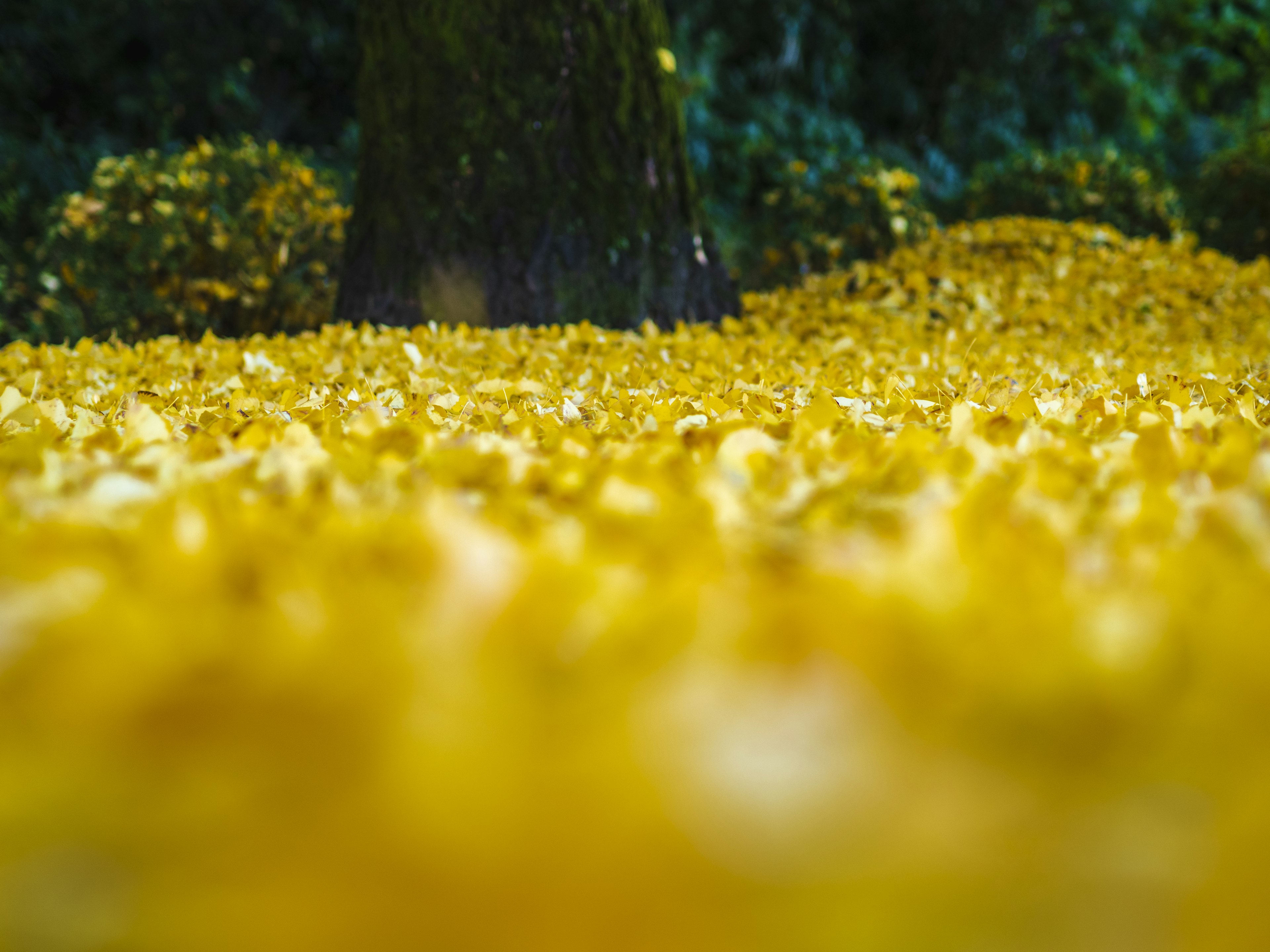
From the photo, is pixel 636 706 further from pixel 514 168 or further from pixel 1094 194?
pixel 1094 194

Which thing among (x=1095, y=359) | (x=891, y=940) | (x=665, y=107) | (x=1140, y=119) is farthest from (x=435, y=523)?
(x=1140, y=119)

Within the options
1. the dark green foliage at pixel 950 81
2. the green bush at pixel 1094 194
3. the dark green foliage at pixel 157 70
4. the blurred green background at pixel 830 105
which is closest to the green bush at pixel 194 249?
the blurred green background at pixel 830 105

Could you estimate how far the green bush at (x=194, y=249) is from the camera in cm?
577

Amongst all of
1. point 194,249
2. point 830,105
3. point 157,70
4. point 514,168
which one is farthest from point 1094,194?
point 157,70

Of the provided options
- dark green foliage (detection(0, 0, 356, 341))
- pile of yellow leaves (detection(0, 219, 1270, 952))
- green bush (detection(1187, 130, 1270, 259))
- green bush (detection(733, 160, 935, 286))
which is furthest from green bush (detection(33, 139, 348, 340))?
green bush (detection(1187, 130, 1270, 259))

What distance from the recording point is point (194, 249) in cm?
582

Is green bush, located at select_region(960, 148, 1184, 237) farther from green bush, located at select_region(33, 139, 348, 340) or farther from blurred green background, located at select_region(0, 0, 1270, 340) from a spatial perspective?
green bush, located at select_region(33, 139, 348, 340)

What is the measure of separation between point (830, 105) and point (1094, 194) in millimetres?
5076

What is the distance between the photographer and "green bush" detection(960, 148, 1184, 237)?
8438 mm

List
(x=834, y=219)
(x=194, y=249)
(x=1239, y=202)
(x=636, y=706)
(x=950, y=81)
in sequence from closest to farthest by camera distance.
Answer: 1. (x=636, y=706)
2. (x=194, y=249)
3. (x=834, y=219)
4. (x=1239, y=202)
5. (x=950, y=81)

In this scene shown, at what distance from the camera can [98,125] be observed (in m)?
11.1

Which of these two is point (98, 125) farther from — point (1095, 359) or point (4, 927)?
point (4, 927)

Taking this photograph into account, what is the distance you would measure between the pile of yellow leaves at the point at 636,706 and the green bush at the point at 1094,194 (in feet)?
26.2

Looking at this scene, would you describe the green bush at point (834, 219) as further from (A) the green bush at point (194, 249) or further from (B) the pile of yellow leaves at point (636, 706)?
(B) the pile of yellow leaves at point (636, 706)
